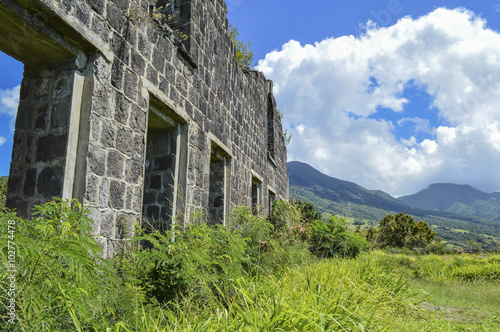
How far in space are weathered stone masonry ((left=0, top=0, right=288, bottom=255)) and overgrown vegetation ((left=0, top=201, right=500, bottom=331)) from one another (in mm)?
386

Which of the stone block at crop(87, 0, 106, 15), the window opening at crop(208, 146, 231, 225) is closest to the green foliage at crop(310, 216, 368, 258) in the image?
the window opening at crop(208, 146, 231, 225)

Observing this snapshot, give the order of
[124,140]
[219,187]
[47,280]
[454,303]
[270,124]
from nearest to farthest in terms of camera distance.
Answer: [47,280] < [124,140] < [454,303] < [219,187] < [270,124]

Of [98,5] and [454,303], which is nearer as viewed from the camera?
[98,5]

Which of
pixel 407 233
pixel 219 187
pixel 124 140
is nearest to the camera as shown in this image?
pixel 124 140

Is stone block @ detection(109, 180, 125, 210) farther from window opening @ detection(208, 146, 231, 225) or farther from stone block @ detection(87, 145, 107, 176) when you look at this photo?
window opening @ detection(208, 146, 231, 225)

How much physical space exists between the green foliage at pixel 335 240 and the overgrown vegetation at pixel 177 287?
2.97ft

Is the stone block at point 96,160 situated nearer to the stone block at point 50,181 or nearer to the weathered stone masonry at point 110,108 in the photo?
the weathered stone masonry at point 110,108

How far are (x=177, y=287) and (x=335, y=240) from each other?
4.70 m

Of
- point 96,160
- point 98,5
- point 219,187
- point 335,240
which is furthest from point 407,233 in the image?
point 98,5

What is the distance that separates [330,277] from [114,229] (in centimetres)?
231

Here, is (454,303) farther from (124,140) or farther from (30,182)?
(30,182)

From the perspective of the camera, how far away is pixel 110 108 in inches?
145

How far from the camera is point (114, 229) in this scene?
366cm

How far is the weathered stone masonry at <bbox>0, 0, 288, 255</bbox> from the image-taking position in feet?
10.5
